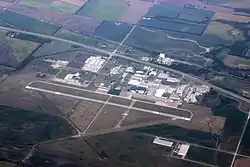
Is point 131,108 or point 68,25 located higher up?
point 68,25

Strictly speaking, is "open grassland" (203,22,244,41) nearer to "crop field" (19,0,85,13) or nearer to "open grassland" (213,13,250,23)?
"open grassland" (213,13,250,23)

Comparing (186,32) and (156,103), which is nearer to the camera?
(156,103)

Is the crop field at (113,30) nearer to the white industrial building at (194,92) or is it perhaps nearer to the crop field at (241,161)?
the white industrial building at (194,92)

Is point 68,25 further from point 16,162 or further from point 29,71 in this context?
point 16,162

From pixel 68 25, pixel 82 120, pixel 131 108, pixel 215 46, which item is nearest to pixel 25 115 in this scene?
pixel 82 120

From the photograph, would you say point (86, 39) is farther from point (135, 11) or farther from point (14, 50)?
point (135, 11)

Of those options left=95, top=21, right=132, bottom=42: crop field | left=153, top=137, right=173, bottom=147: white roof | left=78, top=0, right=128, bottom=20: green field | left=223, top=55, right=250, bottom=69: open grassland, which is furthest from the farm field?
left=153, top=137, right=173, bottom=147: white roof

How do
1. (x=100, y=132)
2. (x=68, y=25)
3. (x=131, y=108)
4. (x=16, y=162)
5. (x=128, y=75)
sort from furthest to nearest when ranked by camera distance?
1. (x=68, y=25)
2. (x=128, y=75)
3. (x=131, y=108)
4. (x=100, y=132)
5. (x=16, y=162)
